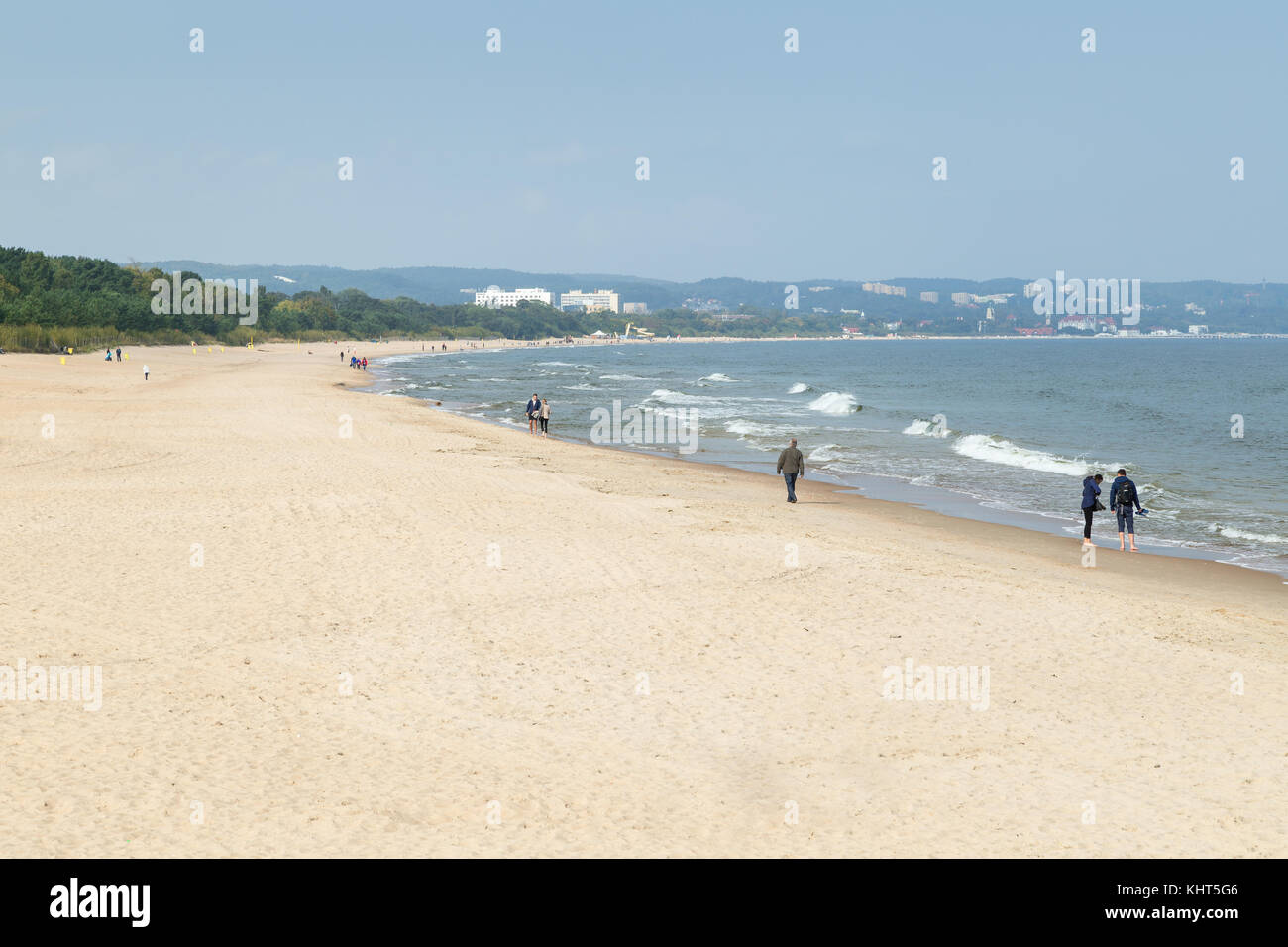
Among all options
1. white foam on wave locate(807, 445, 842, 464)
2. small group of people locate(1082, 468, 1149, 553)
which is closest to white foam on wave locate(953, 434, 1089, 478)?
white foam on wave locate(807, 445, 842, 464)

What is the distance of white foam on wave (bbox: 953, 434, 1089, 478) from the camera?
34.7 meters

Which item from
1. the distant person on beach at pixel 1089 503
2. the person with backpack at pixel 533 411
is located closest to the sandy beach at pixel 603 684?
the distant person on beach at pixel 1089 503

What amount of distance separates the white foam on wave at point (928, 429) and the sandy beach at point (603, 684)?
24930 millimetres

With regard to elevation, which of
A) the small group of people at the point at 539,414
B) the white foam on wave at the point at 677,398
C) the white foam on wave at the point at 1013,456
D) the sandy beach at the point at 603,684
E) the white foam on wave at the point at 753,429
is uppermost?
the white foam on wave at the point at 677,398

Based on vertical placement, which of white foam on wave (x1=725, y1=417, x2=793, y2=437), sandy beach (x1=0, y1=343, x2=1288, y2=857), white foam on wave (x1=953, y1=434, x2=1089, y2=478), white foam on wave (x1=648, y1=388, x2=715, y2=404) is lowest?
sandy beach (x1=0, y1=343, x2=1288, y2=857)

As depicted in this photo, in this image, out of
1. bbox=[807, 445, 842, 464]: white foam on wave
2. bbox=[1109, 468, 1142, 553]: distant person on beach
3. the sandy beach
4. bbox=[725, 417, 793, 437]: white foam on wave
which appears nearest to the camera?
the sandy beach

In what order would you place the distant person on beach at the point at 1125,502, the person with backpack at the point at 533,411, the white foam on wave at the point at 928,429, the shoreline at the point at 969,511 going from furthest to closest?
1. the white foam on wave at the point at 928,429
2. the person with backpack at the point at 533,411
3. the shoreline at the point at 969,511
4. the distant person on beach at the point at 1125,502

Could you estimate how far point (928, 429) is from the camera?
48.3 meters

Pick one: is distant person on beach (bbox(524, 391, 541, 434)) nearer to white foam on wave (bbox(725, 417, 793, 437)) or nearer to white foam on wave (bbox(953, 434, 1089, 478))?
white foam on wave (bbox(725, 417, 793, 437))

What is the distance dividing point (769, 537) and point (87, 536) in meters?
11.2

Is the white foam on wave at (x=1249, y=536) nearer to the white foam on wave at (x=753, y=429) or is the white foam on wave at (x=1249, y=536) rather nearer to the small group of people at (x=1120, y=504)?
the small group of people at (x=1120, y=504)

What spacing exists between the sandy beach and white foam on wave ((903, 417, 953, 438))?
2493 centimetres

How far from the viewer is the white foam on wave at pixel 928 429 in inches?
1839
